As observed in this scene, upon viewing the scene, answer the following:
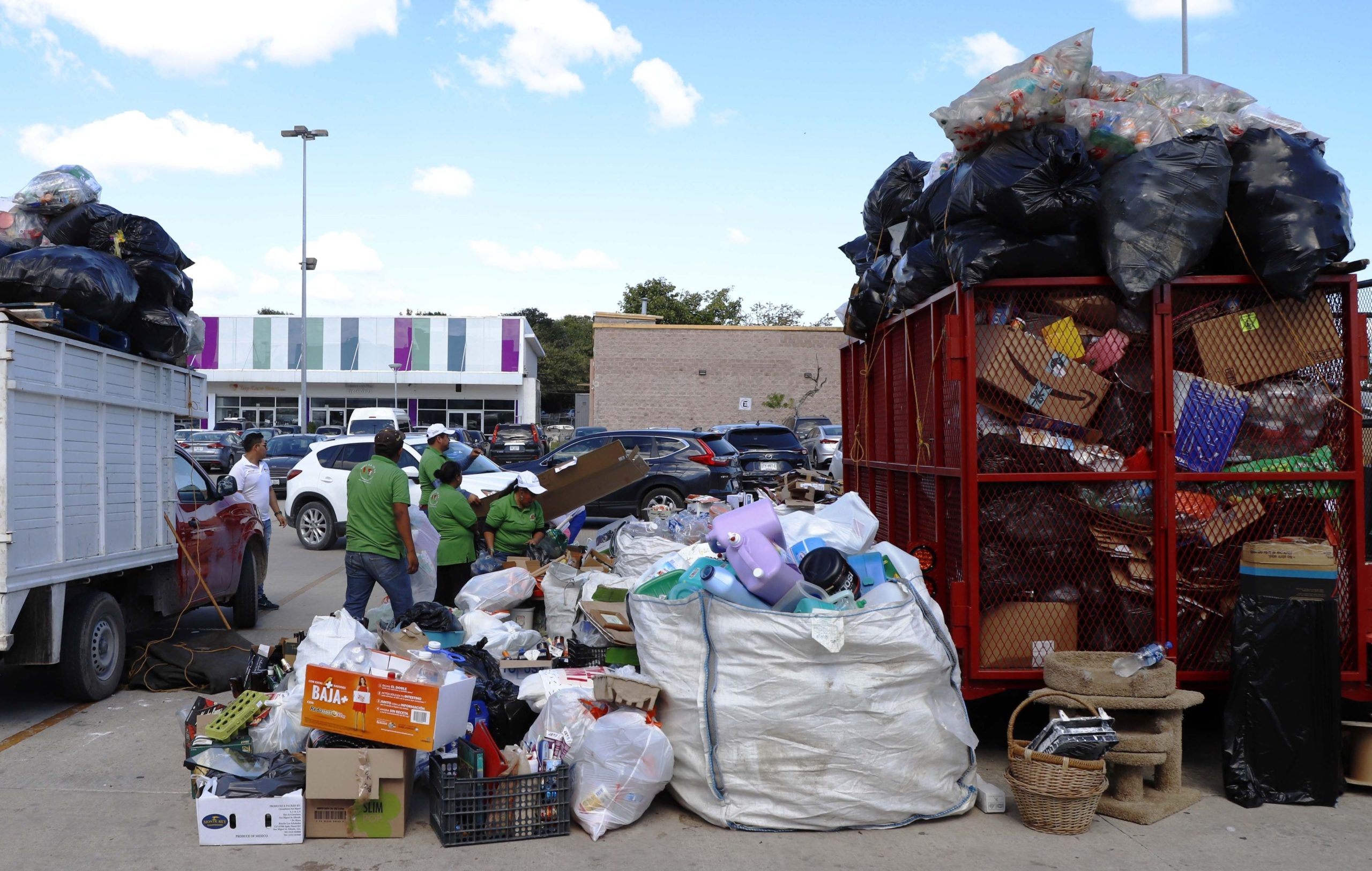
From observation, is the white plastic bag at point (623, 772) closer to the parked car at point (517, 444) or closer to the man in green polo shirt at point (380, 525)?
the man in green polo shirt at point (380, 525)

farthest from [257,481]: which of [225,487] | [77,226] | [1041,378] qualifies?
[1041,378]

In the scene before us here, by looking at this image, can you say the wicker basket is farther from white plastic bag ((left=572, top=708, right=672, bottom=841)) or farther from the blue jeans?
the blue jeans

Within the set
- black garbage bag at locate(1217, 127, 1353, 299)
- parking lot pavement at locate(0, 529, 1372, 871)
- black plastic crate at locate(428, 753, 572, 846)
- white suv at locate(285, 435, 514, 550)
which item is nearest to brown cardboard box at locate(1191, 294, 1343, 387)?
black garbage bag at locate(1217, 127, 1353, 299)

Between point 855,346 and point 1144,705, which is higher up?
point 855,346

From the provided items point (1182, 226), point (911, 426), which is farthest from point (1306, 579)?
point (911, 426)

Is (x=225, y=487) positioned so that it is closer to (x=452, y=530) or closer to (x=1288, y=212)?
(x=452, y=530)

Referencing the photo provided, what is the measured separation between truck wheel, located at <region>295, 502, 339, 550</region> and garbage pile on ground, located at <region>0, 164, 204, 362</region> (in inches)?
299

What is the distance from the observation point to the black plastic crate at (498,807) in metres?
4.51

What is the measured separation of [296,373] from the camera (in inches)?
2131

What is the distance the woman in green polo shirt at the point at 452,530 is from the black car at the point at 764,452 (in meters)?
8.78

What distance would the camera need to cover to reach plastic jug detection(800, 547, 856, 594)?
A: 208 inches

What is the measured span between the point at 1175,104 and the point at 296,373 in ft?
175

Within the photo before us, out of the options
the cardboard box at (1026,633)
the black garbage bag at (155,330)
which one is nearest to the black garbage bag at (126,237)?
the black garbage bag at (155,330)

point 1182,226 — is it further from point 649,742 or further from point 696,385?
point 696,385
